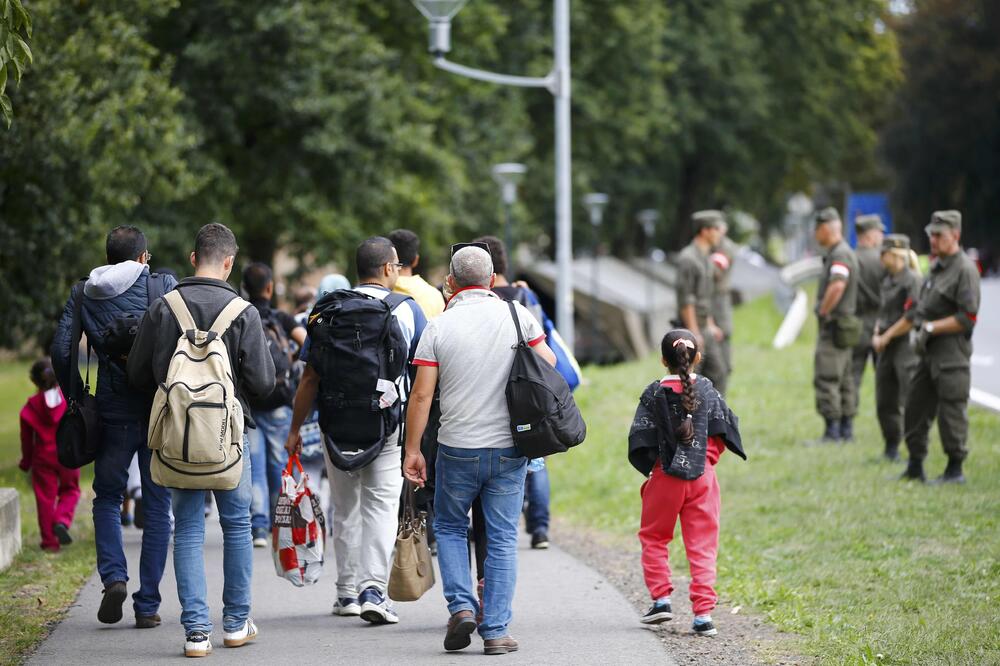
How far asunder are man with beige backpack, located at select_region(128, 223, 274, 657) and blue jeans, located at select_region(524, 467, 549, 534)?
3.12m

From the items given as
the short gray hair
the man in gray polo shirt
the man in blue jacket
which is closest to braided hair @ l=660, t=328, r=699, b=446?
the man in gray polo shirt

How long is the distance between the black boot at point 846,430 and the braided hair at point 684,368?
23.0 ft

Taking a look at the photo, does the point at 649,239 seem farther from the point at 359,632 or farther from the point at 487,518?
the point at 487,518

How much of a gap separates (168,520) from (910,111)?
169ft

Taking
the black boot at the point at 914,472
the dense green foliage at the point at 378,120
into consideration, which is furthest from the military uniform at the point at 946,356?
the dense green foliage at the point at 378,120

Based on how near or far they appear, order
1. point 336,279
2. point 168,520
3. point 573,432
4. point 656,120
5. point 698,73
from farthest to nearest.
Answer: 1. point 698,73
2. point 656,120
3. point 336,279
4. point 168,520
5. point 573,432

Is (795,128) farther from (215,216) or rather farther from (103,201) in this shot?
(103,201)

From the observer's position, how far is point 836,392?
510 inches

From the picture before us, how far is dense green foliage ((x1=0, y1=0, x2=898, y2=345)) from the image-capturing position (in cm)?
1486

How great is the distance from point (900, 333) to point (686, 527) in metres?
5.00

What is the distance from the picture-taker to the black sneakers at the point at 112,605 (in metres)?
6.82

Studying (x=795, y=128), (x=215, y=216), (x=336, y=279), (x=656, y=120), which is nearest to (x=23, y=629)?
(x=336, y=279)

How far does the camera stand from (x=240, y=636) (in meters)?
6.50

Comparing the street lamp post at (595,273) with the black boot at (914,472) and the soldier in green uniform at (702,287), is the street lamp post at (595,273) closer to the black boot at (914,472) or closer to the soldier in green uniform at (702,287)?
the soldier in green uniform at (702,287)
